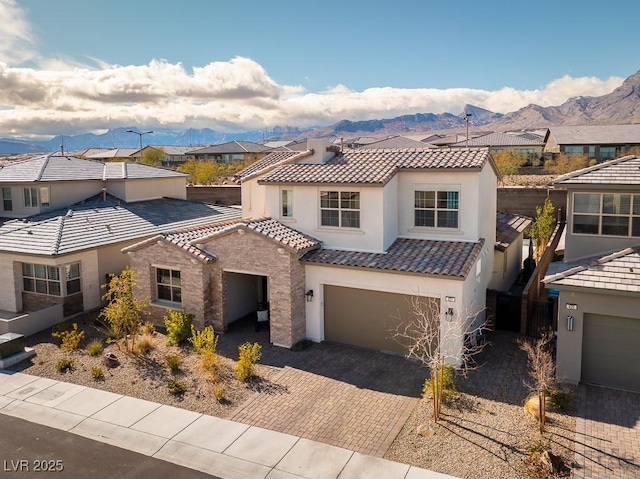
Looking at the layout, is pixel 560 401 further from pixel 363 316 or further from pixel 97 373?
pixel 97 373

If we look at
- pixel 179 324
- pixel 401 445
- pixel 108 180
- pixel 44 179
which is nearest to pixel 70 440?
pixel 179 324

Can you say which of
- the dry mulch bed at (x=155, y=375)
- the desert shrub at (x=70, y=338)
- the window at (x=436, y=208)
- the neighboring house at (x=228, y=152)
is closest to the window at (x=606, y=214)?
the window at (x=436, y=208)

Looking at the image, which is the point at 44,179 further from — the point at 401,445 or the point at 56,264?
the point at 401,445

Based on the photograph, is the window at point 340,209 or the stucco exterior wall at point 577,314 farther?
the window at point 340,209

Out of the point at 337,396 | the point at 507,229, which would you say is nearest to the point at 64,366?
the point at 337,396

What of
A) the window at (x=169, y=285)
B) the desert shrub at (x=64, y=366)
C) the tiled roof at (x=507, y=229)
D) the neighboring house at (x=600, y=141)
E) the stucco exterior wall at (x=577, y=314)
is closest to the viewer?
the stucco exterior wall at (x=577, y=314)

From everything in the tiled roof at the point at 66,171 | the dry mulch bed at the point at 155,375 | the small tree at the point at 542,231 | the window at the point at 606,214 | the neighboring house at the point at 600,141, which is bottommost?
the dry mulch bed at the point at 155,375

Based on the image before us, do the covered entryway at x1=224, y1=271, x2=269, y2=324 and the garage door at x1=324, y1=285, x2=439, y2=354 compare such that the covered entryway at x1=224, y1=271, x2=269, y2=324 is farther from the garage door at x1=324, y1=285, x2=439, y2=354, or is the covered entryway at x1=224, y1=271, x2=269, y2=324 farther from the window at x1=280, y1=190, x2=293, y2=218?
the garage door at x1=324, y1=285, x2=439, y2=354

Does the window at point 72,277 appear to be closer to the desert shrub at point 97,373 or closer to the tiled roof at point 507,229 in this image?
the desert shrub at point 97,373

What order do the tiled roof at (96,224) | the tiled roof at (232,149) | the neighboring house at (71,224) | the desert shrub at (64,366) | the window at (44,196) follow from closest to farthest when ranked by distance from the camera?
the desert shrub at (64,366) < the neighboring house at (71,224) < the tiled roof at (96,224) < the window at (44,196) < the tiled roof at (232,149)
